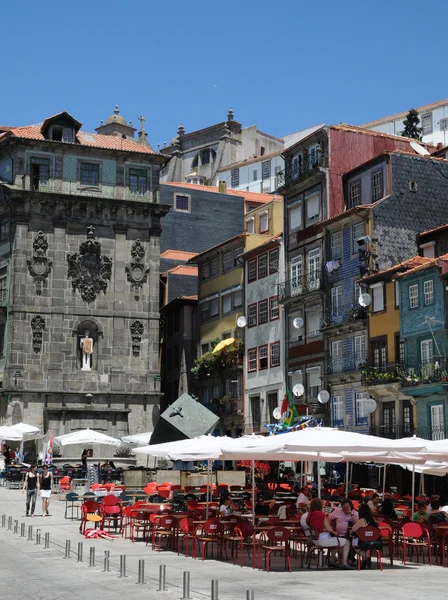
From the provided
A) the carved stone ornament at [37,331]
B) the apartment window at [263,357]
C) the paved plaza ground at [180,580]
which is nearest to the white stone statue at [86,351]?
the carved stone ornament at [37,331]

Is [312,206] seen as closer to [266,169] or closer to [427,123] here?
[266,169]

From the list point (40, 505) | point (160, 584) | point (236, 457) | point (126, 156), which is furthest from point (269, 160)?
point (160, 584)

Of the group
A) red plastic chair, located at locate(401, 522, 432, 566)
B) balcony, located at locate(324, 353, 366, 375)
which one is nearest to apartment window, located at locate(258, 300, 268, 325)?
balcony, located at locate(324, 353, 366, 375)

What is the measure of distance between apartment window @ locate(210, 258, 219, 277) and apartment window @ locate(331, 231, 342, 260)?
14.8 metres

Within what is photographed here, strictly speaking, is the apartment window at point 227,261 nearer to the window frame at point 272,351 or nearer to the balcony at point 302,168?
the balcony at point 302,168

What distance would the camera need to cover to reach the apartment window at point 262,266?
6088 cm

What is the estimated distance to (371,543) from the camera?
811 inches

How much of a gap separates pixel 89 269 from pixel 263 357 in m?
12.9

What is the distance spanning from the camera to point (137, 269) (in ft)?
216

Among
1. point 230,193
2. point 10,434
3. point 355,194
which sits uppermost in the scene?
point 230,193

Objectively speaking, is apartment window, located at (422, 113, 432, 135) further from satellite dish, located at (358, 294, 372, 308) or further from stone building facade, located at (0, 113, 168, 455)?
satellite dish, located at (358, 294, 372, 308)

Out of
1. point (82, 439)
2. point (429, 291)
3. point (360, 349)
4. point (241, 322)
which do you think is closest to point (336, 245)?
point (360, 349)

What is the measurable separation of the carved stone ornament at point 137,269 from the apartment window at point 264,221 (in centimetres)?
776

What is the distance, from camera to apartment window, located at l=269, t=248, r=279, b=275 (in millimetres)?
59562
